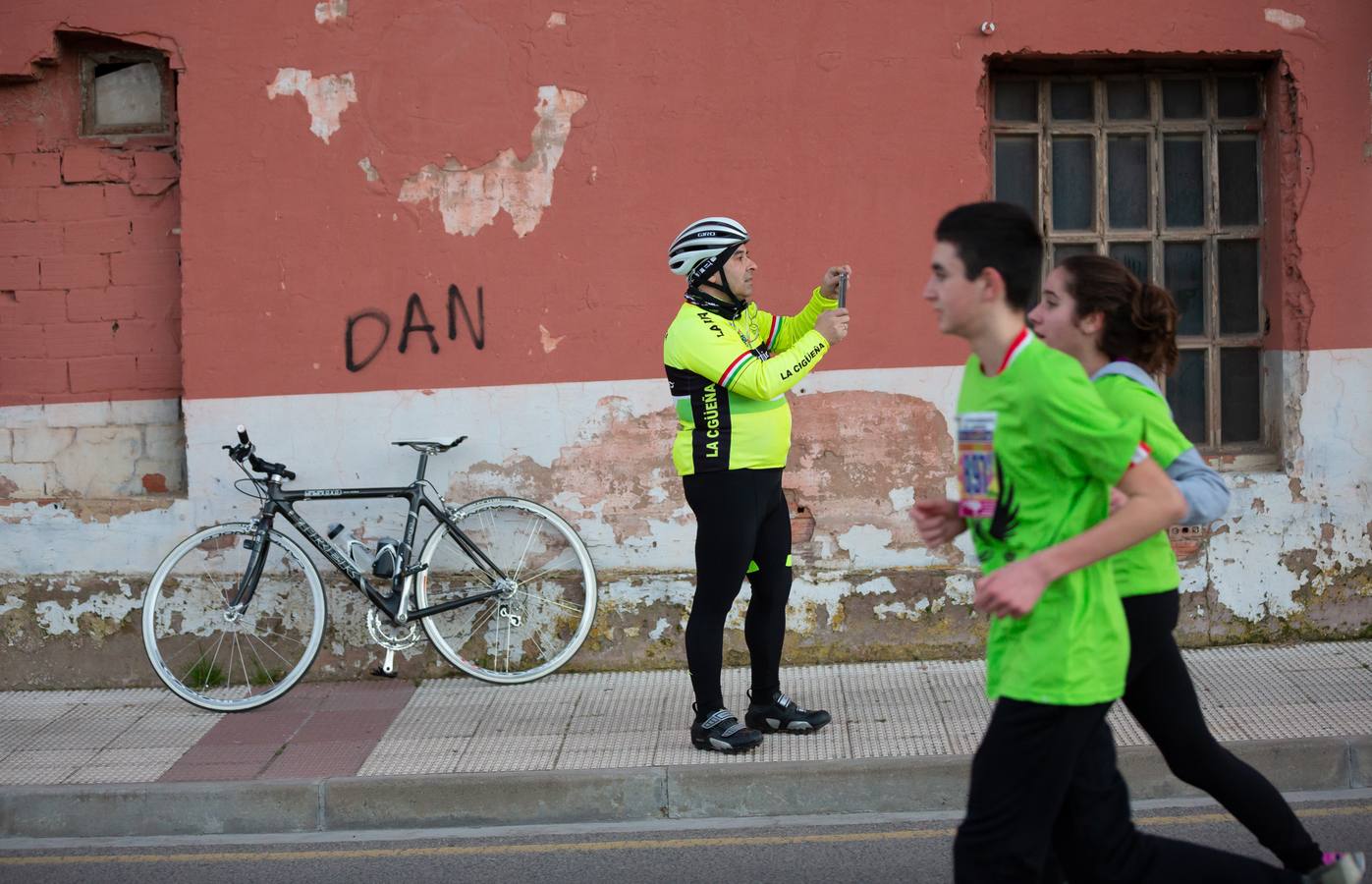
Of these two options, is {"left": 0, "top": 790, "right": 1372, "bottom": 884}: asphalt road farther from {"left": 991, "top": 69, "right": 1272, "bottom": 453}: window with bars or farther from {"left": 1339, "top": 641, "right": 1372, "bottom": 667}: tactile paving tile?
{"left": 991, "top": 69, "right": 1272, "bottom": 453}: window with bars

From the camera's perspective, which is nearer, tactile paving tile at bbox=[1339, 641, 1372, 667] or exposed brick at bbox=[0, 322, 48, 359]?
tactile paving tile at bbox=[1339, 641, 1372, 667]

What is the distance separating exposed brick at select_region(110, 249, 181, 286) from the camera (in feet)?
24.4

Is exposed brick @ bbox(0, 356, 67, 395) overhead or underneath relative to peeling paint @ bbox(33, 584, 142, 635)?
overhead

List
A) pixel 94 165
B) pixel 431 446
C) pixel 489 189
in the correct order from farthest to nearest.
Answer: pixel 94 165, pixel 489 189, pixel 431 446

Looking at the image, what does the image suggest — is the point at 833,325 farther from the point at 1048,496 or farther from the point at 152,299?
the point at 152,299

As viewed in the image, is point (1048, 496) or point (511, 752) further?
point (511, 752)

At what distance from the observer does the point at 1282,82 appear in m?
7.22

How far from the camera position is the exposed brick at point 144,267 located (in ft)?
24.4

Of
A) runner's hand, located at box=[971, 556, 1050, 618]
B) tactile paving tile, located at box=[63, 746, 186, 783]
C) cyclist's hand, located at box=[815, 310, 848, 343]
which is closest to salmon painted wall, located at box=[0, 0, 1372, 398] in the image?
cyclist's hand, located at box=[815, 310, 848, 343]

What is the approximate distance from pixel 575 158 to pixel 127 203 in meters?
2.30

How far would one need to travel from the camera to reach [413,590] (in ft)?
22.6

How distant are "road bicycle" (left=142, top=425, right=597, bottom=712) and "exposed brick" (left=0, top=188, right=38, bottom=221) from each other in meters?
1.81

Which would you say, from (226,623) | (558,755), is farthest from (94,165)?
(558,755)

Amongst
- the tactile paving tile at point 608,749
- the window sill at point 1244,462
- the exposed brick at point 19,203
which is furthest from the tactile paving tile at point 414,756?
the window sill at point 1244,462
